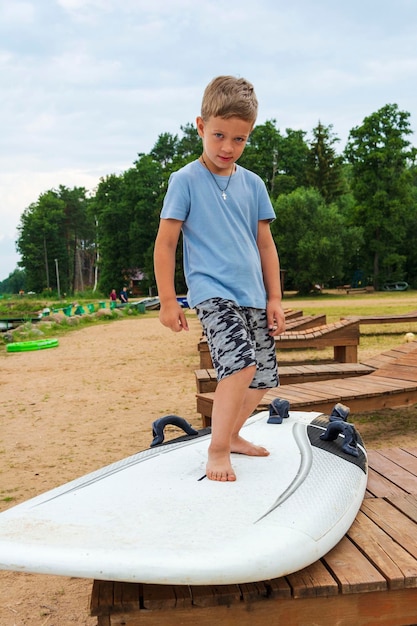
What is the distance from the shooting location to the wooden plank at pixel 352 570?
1838mm

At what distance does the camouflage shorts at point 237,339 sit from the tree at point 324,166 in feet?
160

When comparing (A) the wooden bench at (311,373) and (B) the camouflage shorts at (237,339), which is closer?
(B) the camouflage shorts at (237,339)

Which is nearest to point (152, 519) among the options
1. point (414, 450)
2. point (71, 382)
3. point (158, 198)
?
point (414, 450)

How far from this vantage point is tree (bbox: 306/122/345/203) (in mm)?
50375

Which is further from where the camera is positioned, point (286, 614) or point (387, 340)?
point (387, 340)

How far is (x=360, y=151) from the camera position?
4100 centimetres

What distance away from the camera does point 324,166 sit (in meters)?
50.4

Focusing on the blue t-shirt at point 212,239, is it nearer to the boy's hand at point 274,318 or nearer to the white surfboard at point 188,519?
the boy's hand at point 274,318

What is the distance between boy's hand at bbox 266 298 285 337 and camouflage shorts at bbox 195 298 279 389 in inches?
0.9

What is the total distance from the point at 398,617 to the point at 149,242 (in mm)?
49604

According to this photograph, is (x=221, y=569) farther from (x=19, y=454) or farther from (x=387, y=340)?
(x=387, y=340)

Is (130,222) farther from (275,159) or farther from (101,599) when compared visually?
(101,599)

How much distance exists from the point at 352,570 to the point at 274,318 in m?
1.18

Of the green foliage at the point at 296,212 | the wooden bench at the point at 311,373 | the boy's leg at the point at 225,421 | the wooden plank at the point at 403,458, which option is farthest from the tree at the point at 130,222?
the boy's leg at the point at 225,421
